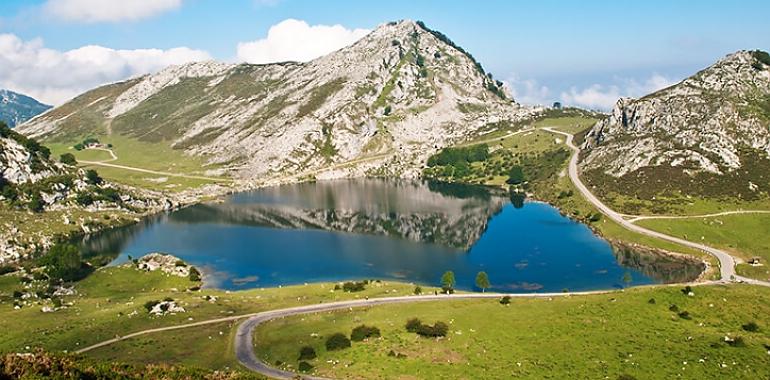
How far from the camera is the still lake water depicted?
128m

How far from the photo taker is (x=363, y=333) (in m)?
A: 76.1

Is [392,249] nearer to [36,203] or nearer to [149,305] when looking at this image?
[149,305]

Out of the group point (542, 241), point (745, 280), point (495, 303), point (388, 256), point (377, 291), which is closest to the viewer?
point (495, 303)

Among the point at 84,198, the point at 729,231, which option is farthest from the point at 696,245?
the point at 84,198

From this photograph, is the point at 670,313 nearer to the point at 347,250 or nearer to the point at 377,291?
the point at 377,291

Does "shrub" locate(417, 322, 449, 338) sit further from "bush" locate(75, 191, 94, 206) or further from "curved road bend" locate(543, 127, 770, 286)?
"bush" locate(75, 191, 94, 206)

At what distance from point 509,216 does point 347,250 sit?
7203 centimetres

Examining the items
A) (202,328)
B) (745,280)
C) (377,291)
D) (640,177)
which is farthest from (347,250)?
(640,177)

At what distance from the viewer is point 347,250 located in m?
154

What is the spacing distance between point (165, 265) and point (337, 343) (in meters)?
78.1

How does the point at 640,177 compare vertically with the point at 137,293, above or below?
above

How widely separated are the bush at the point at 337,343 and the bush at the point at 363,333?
1687 mm

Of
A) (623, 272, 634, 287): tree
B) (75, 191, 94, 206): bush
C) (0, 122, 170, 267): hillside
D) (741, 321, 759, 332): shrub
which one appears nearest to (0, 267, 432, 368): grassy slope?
(623, 272, 634, 287): tree

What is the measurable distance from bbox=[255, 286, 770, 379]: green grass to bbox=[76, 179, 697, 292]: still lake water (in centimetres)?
2940
